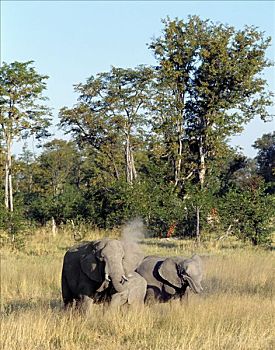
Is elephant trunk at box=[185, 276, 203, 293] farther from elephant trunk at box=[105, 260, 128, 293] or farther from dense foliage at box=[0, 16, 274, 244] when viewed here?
dense foliage at box=[0, 16, 274, 244]

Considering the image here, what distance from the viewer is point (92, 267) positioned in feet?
29.6

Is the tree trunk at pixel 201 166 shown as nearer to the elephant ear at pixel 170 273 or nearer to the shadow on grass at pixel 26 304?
the shadow on grass at pixel 26 304

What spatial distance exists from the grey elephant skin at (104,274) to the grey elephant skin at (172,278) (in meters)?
0.73

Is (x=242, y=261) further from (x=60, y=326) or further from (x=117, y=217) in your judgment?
(x=117, y=217)

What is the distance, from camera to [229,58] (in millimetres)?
30719

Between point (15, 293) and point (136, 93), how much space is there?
63.3 feet

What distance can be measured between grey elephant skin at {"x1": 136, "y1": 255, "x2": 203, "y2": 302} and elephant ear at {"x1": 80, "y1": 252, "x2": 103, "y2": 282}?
5.49 feet

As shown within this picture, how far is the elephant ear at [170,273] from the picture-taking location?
10430 mm

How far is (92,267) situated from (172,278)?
1.89 m

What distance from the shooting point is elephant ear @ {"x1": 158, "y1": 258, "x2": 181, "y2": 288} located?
10430 mm

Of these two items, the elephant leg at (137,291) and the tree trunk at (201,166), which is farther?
the tree trunk at (201,166)

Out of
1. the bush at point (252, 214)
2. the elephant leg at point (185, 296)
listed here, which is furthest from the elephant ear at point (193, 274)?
the bush at point (252, 214)

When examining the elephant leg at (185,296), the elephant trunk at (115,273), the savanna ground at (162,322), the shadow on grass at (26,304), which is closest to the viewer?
the savanna ground at (162,322)

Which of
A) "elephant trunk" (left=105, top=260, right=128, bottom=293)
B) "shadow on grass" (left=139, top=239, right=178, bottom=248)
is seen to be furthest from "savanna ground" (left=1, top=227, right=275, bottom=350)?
"shadow on grass" (left=139, top=239, right=178, bottom=248)
